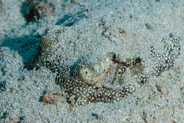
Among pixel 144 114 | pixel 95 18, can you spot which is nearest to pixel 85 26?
pixel 95 18

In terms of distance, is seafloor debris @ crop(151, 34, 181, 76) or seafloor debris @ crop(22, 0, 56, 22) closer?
seafloor debris @ crop(151, 34, 181, 76)

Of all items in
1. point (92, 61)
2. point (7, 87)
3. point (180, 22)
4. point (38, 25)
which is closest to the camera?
point (92, 61)

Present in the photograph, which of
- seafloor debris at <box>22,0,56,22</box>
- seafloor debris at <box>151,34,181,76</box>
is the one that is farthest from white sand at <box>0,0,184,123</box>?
seafloor debris at <box>22,0,56,22</box>

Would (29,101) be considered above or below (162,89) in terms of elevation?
below

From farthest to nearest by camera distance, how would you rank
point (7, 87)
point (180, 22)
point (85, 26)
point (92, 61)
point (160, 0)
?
point (160, 0), point (180, 22), point (85, 26), point (7, 87), point (92, 61)

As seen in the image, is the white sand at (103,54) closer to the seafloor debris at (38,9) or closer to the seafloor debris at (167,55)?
the seafloor debris at (167,55)

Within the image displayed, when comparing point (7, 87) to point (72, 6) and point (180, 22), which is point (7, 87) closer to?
point (72, 6)

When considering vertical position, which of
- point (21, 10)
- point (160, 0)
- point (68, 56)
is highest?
point (160, 0)

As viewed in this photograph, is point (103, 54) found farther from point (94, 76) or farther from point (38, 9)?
point (38, 9)

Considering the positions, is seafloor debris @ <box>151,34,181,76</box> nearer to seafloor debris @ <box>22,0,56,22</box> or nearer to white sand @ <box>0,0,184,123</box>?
white sand @ <box>0,0,184,123</box>
